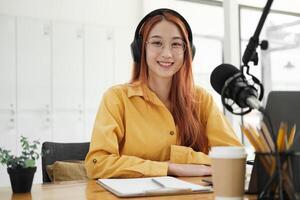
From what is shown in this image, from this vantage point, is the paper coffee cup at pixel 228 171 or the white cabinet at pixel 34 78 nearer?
the paper coffee cup at pixel 228 171

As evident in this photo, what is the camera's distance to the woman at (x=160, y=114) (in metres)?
1.39

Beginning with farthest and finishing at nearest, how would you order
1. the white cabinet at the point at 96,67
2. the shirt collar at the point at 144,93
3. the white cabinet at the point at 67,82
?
1. the white cabinet at the point at 96,67
2. the white cabinet at the point at 67,82
3. the shirt collar at the point at 144,93

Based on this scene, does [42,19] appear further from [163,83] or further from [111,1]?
[163,83]

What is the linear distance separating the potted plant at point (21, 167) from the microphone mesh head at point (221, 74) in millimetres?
587

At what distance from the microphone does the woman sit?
0.56 metres

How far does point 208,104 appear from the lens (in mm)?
1673

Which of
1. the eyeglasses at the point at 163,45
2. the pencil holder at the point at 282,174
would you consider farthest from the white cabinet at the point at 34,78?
the pencil holder at the point at 282,174

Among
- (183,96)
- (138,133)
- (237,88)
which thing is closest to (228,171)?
(237,88)

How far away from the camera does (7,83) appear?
3.64 meters

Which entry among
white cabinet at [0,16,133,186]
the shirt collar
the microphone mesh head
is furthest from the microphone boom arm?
white cabinet at [0,16,133,186]

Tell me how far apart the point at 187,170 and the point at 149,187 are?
1.12 feet

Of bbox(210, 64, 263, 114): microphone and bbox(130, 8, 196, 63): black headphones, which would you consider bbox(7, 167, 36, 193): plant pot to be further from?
bbox(130, 8, 196, 63): black headphones

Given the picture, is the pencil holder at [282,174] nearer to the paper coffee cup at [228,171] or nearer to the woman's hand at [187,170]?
the paper coffee cup at [228,171]

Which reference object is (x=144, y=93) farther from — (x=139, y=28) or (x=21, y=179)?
(x=21, y=179)
